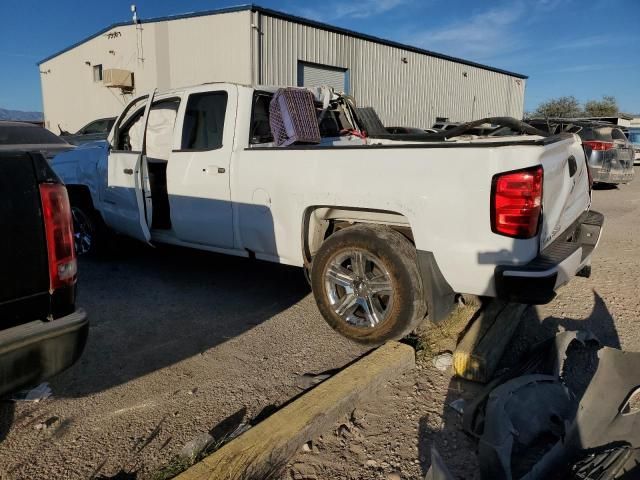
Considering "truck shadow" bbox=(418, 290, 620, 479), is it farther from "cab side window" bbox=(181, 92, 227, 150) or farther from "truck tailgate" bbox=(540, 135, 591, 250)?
"cab side window" bbox=(181, 92, 227, 150)

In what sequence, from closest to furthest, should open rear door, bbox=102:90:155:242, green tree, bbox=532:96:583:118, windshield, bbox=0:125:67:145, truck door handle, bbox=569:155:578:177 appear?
1. truck door handle, bbox=569:155:578:177
2. open rear door, bbox=102:90:155:242
3. windshield, bbox=0:125:67:145
4. green tree, bbox=532:96:583:118

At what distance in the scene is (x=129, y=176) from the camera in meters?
5.28

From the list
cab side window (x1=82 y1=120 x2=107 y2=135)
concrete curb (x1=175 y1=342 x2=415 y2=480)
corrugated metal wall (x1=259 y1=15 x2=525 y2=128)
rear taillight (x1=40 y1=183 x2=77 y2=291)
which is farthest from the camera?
corrugated metal wall (x1=259 y1=15 x2=525 y2=128)

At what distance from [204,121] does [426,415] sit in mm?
3247

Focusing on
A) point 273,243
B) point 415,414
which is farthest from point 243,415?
point 273,243

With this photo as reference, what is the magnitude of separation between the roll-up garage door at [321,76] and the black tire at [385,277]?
46.7ft

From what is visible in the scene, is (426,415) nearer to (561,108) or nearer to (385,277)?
(385,277)

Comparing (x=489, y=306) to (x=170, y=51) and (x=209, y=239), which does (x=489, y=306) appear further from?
(x=170, y=51)

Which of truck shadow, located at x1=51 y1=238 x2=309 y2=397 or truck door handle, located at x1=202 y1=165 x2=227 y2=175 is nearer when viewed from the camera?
truck shadow, located at x1=51 y1=238 x2=309 y2=397

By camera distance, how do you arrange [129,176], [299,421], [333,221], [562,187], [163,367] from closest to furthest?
[299,421] → [562,187] → [163,367] → [333,221] → [129,176]

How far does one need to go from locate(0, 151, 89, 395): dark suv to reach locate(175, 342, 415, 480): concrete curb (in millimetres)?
768

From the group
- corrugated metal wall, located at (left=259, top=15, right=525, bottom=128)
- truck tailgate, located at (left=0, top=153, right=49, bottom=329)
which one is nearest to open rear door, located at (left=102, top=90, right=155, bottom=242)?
truck tailgate, located at (left=0, top=153, right=49, bottom=329)

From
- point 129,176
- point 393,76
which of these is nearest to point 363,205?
point 129,176

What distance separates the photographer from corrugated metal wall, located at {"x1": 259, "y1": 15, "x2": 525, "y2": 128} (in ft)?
53.8
